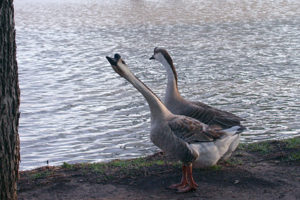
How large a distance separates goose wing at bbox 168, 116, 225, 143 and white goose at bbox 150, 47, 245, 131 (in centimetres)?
42

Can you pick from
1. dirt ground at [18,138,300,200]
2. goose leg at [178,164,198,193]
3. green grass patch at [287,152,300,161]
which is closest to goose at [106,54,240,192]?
goose leg at [178,164,198,193]

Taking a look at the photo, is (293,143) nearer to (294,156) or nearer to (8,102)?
(294,156)

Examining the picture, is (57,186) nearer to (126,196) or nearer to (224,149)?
(126,196)

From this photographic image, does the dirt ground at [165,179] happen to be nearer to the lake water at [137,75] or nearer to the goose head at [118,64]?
the goose head at [118,64]

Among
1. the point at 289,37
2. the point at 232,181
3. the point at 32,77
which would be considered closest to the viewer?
the point at 232,181

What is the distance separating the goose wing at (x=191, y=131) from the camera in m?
4.88

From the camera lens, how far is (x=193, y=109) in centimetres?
620

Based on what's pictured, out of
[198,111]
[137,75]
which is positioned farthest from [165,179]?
[137,75]

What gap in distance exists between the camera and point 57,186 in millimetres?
5105

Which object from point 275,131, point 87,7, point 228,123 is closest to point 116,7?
point 87,7

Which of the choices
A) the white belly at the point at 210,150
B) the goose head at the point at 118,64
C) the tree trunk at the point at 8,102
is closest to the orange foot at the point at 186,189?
the white belly at the point at 210,150

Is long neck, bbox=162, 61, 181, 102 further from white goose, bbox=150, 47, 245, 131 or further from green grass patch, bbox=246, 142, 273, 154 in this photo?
green grass patch, bbox=246, 142, 273, 154

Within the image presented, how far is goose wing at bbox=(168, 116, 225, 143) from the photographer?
4875mm

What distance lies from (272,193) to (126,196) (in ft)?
4.74
